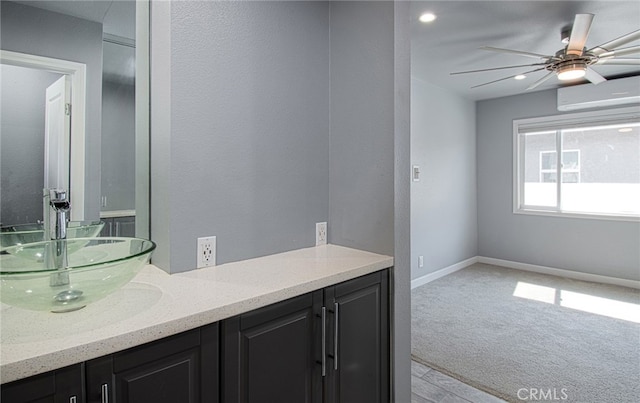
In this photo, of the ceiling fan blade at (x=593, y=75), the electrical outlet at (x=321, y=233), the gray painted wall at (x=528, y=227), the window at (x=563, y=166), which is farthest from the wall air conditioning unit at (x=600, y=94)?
the electrical outlet at (x=321, y=233)

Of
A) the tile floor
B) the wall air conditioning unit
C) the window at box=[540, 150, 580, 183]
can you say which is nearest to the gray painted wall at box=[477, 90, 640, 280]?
the wall air conditioning unit

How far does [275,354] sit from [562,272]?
4.87 meters

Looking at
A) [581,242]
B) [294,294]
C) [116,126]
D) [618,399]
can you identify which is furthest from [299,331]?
[581,242]

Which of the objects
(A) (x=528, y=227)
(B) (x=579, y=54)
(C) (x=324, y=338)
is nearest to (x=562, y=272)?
(A) (x=528, y=227)

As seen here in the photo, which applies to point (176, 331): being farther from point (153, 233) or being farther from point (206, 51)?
point (206, 51)

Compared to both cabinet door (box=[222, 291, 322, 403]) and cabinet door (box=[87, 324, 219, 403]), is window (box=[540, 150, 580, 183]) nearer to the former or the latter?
cabinet door (box=[222, 291, 322, 403])

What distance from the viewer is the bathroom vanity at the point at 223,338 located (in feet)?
2.60

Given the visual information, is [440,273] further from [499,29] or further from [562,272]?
[499,29]

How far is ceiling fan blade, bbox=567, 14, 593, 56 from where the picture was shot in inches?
85.5

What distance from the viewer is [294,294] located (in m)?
1.21

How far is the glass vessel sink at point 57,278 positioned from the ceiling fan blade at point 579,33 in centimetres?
277

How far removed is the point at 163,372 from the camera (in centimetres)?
92

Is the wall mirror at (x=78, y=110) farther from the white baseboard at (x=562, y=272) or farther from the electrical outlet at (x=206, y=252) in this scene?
the white baseboard at (x=562, y=272)

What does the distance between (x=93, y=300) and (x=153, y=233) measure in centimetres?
51
